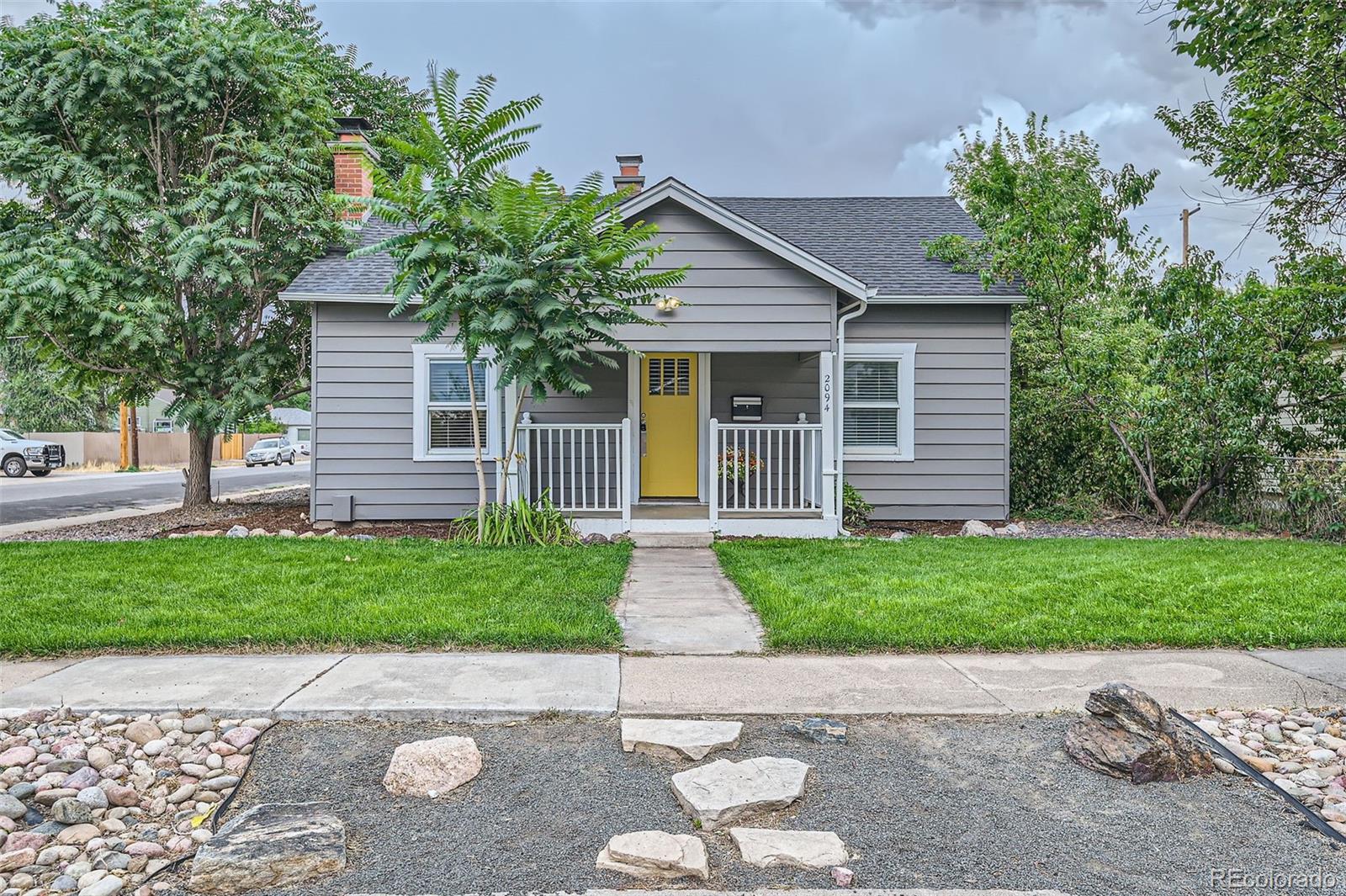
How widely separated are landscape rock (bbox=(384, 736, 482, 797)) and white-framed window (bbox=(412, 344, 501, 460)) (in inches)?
264

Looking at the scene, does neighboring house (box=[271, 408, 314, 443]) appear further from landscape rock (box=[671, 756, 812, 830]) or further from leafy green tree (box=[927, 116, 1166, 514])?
landscape rock (box=[671, 756, 812, 830])

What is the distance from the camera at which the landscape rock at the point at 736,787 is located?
256 centimetres

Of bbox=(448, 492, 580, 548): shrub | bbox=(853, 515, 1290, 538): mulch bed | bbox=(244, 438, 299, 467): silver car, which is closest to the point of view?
bbox=(448, 492, 580, 548): shrub

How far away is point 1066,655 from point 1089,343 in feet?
22.4

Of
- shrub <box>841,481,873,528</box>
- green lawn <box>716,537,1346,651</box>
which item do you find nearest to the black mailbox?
shrub <box>841,481,873,528</box>

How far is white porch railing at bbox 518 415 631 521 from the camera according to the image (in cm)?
846

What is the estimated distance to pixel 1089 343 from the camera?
32.3 ft

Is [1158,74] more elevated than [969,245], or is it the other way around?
[1158,74]

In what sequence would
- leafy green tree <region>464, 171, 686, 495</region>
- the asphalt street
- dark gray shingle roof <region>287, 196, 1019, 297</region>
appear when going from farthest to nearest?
the asphalt street, dark gray shingle roof <region>287, 196, 1019, 297</region>, leafy green tree <region>464, 171, 686, 495</region>

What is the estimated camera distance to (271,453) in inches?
1262

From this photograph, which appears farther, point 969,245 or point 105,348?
point 969,245

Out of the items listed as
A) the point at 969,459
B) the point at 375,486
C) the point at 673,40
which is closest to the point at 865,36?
the point at 673,40

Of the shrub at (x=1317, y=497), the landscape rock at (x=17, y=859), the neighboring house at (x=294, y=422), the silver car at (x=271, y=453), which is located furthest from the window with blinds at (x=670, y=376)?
the neighboring house at (x=294, y=422)

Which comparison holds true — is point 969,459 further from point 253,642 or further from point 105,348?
point 105,348
